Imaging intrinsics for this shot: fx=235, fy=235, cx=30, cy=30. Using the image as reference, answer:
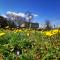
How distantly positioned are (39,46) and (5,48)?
0.90 metres

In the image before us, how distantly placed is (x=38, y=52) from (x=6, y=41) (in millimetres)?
1740

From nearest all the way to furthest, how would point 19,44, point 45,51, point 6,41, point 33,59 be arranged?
point 33,59
point 45,51
point 19,44
point 6,41

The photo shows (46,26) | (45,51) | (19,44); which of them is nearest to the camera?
(45,51)

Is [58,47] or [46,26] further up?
[46,26]

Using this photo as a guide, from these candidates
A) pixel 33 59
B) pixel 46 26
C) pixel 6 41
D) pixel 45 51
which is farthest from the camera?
pixel 46 26

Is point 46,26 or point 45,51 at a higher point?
point 46,26

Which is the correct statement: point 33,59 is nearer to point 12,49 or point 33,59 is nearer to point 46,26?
point 12,49

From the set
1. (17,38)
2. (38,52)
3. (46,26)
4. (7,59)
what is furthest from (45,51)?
(46,26)

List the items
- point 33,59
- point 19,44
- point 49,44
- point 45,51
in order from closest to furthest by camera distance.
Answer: point 33,59 < point 45,51 < point 49,44 < point 19,44

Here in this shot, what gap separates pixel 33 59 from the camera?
5.05 m

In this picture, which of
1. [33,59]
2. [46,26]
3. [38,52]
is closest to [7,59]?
[33,59]

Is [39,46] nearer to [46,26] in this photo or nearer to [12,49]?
[12,49]

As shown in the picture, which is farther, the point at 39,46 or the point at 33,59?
the point at 39,46

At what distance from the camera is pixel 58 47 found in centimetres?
563
